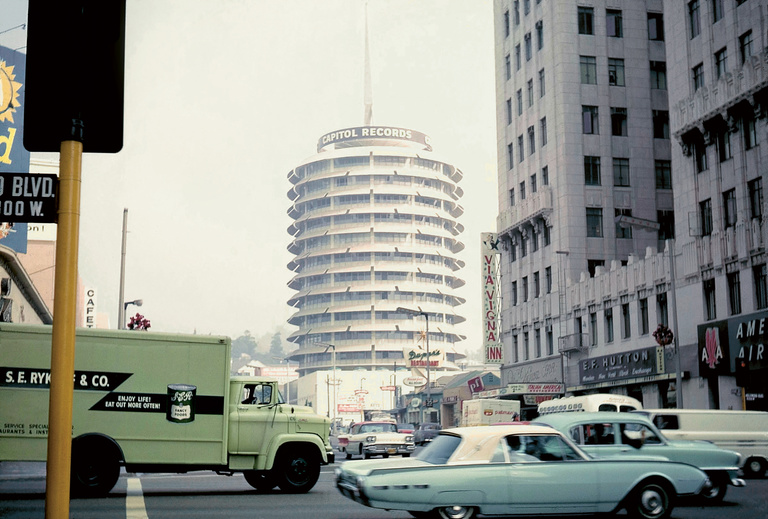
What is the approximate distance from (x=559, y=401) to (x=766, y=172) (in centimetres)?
1417

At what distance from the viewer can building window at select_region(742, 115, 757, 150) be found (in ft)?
135

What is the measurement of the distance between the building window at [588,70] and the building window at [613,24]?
7.53 ft

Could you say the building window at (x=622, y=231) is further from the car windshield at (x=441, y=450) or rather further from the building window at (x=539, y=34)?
the car windshield at (x=441, y=450)

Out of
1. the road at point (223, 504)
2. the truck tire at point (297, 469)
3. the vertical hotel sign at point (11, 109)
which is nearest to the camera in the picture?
the road at point (223, 504)

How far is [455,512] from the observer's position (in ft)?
41.9

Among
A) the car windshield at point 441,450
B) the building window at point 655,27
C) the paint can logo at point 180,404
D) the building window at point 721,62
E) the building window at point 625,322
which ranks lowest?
the car windshield at point 441,450

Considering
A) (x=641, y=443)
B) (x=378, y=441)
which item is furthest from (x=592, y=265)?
(x=641, y=443)

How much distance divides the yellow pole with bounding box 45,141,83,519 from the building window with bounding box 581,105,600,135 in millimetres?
57000

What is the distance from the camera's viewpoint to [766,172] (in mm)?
39469

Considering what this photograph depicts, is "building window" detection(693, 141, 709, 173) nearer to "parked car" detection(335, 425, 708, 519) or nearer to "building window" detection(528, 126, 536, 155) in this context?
"building window" detection(528, 126, 536, 155)

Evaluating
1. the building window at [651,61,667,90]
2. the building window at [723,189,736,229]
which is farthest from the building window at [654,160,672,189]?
the building window at [723,189,736,229]

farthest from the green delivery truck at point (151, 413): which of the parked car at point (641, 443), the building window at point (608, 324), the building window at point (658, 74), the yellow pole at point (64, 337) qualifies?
the building window at point (658, 74)

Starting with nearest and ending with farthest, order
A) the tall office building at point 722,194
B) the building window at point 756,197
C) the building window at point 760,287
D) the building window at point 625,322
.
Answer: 1. the building window at point 760,287
2. the tall office building at point 722,194
3. the building window at point 756,197
4. the building window at point 625,322

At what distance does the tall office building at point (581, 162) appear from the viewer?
5906 cm
